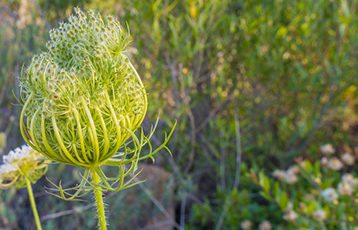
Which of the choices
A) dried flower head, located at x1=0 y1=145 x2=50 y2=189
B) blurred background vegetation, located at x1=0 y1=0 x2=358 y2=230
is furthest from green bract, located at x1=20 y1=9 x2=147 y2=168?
blurred background vegetation, located at x1=0 y1=0 x2=358 y2=230

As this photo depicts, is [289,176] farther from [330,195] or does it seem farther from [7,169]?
[7,169]

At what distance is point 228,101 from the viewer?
3379 mm

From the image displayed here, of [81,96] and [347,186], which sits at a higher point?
[347,186]

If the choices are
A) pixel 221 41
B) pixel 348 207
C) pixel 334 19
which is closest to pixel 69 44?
pixel 348 207

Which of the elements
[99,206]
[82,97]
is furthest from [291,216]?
[82,97]

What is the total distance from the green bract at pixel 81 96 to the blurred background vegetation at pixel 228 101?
1.66 metres

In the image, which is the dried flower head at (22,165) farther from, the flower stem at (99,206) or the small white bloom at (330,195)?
the small white bloom at (330,195)

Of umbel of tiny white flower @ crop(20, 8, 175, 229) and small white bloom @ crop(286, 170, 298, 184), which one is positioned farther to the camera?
small white bloom @ crop(286, 170, 298, 184)

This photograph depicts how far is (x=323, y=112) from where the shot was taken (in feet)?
10.7

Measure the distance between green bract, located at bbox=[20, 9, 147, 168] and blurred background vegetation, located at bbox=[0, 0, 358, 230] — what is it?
1.66m

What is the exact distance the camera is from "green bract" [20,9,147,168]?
941mm

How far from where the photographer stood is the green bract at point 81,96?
3.09ft

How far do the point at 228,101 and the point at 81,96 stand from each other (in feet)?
8.16

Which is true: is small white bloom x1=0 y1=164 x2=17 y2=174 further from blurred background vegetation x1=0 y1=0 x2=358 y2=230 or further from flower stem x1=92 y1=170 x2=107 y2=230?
blurred background vegetation x1=0 y1=0 x2=358 y2=230
